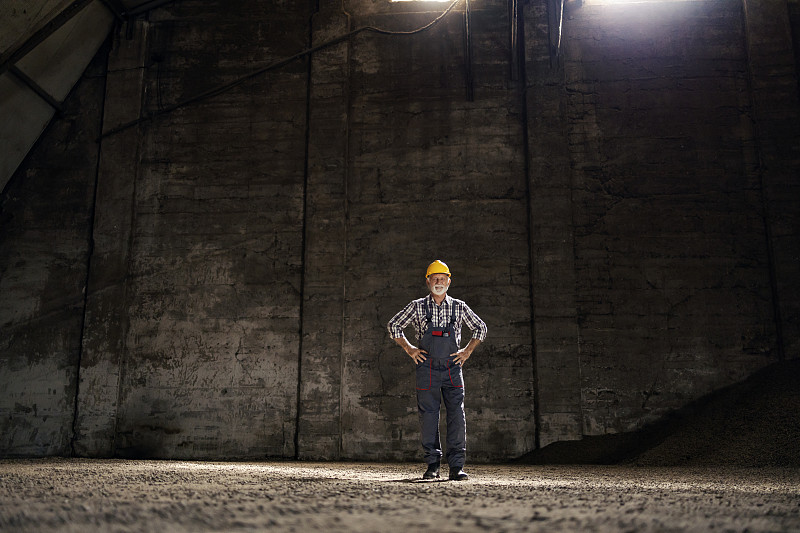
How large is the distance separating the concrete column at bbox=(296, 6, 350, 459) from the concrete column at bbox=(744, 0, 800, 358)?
6628 millimetres

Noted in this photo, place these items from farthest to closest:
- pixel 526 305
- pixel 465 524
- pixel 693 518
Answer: pixel 526 305 → pixel 693 518 → pixel 465 524

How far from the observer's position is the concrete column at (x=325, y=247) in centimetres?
913

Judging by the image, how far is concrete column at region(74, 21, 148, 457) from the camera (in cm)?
946

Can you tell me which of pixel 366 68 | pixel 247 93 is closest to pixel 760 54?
pixel 366 68

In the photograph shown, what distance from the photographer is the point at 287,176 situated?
1005 centimetres

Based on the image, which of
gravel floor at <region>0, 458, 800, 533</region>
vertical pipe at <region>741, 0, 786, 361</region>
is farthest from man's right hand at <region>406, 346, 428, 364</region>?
vertical pipe at <region>741, 0, 786, 361</region>

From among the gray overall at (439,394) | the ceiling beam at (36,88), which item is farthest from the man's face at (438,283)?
the ceiling beam at (36,88)

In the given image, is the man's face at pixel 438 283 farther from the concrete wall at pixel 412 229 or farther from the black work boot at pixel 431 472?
the concrete wall at pixel 412 229

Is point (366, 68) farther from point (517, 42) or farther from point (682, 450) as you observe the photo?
point (682, 450)

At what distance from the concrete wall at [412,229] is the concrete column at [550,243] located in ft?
0.12

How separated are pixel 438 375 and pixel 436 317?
55 centimetres

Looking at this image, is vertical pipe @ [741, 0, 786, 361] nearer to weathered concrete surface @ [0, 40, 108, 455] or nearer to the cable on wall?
the cable on wall

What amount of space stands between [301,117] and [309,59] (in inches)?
41.8

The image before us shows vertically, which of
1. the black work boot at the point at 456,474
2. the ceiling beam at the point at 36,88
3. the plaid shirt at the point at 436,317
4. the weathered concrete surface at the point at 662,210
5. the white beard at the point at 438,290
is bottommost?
the black work boot at the point at 456,474
